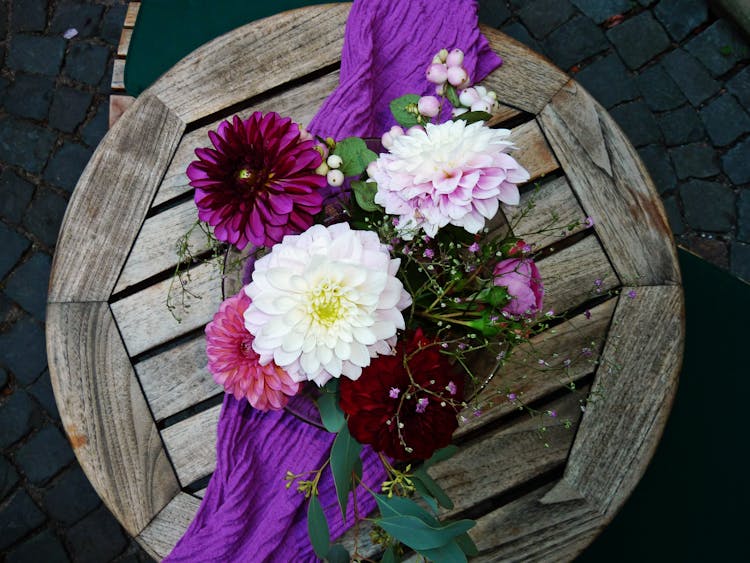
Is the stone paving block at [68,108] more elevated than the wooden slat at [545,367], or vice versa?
the stone paving block at [68,108]

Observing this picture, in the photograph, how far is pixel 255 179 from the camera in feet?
2.88

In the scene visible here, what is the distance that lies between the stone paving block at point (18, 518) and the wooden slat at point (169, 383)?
1038 millimetres

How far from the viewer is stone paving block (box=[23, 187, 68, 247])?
2049mm

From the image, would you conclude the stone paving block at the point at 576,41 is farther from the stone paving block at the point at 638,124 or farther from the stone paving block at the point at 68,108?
the stone paving block at the point at 68,108

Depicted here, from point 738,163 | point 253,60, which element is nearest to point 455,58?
point 253,60

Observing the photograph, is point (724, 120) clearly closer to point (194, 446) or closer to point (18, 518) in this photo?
point (194, 446)

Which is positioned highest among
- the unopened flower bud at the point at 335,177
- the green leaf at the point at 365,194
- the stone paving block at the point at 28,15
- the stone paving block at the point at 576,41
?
the stone paving block at the point at 28,15

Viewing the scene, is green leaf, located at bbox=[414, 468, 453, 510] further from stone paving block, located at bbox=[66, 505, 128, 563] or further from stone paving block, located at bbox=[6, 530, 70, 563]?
stone paving block, located at bbox=[6, 530, 70, 563]

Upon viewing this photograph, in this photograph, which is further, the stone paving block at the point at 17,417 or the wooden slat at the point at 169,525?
the stone paving block at the point at 17,417

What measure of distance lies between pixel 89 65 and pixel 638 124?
5.69ft

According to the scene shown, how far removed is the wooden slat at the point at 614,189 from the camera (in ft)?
4.24

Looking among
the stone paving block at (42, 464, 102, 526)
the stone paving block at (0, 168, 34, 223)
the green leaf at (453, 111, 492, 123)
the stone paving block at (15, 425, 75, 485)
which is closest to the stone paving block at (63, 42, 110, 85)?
the stone paving block at (0, 168, 34, 223)

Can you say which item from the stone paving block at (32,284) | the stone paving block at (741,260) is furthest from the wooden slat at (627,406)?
the stone paving block at (32,284)

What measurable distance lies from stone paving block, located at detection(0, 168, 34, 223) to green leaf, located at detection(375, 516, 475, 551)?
1.71 meters
